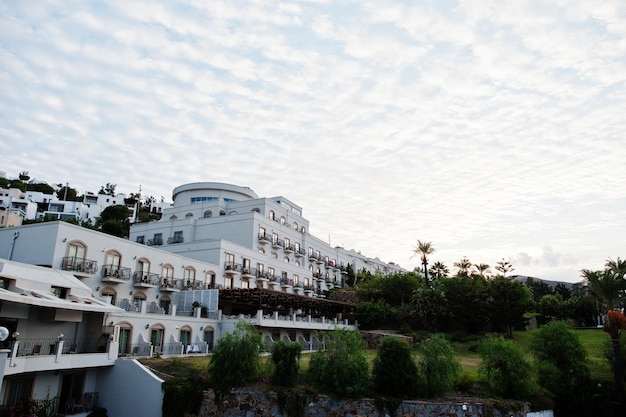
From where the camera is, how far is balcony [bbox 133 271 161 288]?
112 ft

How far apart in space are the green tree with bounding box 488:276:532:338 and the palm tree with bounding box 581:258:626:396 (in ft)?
57.2

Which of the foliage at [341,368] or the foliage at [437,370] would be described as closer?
the foliage at [341,368]

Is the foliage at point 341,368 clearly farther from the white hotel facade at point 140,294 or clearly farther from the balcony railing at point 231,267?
the balcony railing at point 231,267

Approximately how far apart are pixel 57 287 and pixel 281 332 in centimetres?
2224

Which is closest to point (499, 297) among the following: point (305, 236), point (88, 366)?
point (305, 236)

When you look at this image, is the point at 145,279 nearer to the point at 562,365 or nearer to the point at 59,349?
the point at 59,349

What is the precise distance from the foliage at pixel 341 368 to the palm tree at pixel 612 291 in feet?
50.9

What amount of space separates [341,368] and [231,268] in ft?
79.3

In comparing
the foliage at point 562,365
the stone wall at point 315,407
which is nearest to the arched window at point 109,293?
the stone wall at point 315,407

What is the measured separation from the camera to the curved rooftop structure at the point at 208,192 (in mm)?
63031

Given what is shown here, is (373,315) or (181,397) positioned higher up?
(373,315)

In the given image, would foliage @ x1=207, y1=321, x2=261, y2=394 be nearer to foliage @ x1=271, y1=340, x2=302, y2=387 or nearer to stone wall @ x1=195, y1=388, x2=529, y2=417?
stone wall @ x1=195, y1=388, x2=529, y2=417

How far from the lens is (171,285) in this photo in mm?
37250

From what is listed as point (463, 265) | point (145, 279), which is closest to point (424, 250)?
point (463, 265)
